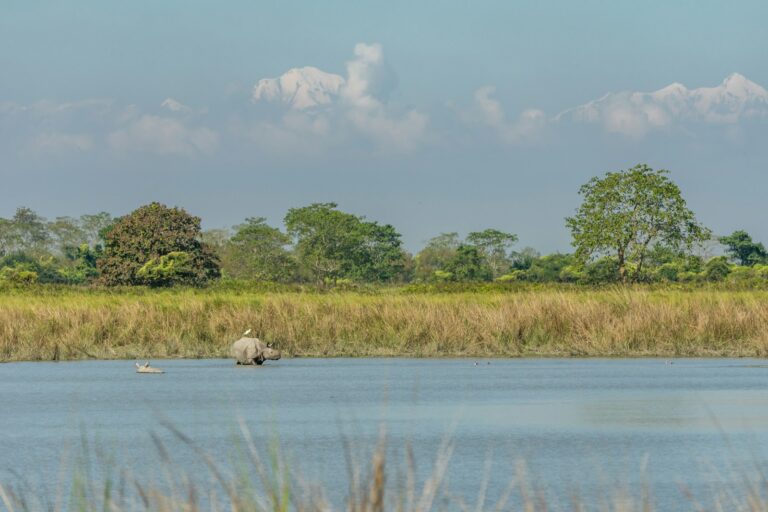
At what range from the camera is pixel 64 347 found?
87.5ft

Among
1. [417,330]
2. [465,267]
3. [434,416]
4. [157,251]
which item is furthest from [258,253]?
[434,416]

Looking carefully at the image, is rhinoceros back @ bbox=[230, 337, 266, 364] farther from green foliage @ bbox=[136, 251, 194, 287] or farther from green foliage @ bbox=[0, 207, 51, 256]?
green foliage @ bbox=[0, 207, 51, 256]

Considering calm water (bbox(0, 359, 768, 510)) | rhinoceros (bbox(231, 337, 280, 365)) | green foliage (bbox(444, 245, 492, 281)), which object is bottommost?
calm water (bbox(0, 359, 768, 510))

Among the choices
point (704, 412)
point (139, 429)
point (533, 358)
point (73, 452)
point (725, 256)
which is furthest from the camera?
point (725, 256)

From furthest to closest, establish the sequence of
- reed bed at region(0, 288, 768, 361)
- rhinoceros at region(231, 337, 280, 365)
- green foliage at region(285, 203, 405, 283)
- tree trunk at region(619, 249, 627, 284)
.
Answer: green foliage at region(285, 203, 405, 283)
tree trunk at region(619, 249, 627, 284)
reed bed at region(0, 288, 768, 361)
rhinoceros at region(231, 337, 280, 365)

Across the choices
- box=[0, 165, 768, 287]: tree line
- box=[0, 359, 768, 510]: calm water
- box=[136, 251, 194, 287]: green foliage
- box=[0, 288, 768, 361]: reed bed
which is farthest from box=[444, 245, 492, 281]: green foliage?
box=[0, 359, 768, 510]: calm water

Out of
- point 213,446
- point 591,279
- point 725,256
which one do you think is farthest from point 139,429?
point 725,256

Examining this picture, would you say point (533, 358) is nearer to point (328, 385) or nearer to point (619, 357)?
point (619, 357)

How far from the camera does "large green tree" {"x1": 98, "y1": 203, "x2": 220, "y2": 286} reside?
196 ft

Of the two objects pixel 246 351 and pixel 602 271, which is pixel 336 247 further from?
pixel 246 351

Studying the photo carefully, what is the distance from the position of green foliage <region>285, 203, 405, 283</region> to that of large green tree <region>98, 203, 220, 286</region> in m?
29.7

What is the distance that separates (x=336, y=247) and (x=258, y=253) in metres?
6.58

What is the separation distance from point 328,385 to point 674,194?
43766 mm

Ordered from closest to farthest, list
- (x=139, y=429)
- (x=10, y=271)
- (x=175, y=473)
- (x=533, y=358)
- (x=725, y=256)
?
(x=175, y=473), (x=139, y=429), (x=533, y=358), (x=10, y=271), (x=725, y=256)
